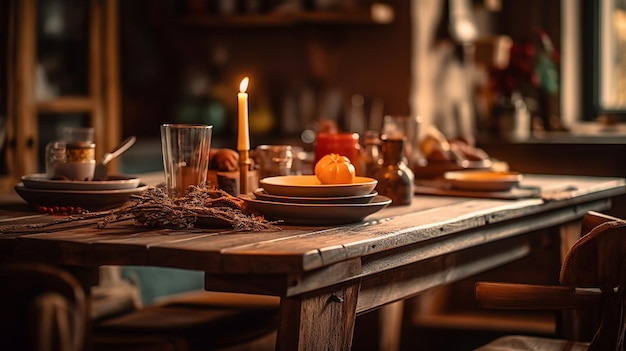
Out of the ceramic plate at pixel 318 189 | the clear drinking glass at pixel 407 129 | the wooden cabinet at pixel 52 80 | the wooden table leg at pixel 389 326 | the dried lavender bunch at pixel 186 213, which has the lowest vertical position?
the wooden table leg at pixel 389 326

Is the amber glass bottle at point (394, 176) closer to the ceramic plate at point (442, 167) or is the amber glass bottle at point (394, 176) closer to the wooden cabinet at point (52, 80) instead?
the ceramic plate at point (442, 167)

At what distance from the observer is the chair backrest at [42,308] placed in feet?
3.75

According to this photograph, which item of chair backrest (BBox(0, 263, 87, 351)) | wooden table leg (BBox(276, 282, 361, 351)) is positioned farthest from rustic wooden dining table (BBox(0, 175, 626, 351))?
chair backrest (BBox(0, 263, 87, 351))

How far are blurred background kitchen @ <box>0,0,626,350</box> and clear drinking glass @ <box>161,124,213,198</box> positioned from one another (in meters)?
1.55

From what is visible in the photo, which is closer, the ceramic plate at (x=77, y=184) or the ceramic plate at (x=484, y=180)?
the ceramic plate at (x=77, y=184)

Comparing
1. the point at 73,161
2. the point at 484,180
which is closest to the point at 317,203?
the point at 73,161

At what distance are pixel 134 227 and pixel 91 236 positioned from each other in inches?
5.5

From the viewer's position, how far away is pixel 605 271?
1.94m

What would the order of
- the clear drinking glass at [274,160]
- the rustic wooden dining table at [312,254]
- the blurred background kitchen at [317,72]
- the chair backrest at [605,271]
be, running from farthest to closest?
the blurred background kitchen at [317,72] < the clear drinking glass at [274,160] < the chair backrest at [605,271] < the rustic wooden dining table at [312,254]

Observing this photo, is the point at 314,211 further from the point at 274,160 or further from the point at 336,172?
the point at 274,160

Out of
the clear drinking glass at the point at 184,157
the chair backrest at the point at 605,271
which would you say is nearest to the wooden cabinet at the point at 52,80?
the clear drinking glass at the point at 184,157

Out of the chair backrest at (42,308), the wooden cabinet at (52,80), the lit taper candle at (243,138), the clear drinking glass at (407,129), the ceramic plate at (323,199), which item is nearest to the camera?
the chair backrest at (42,308)

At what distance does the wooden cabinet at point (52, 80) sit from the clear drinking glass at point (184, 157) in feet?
5.06

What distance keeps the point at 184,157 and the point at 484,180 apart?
0.91 m
